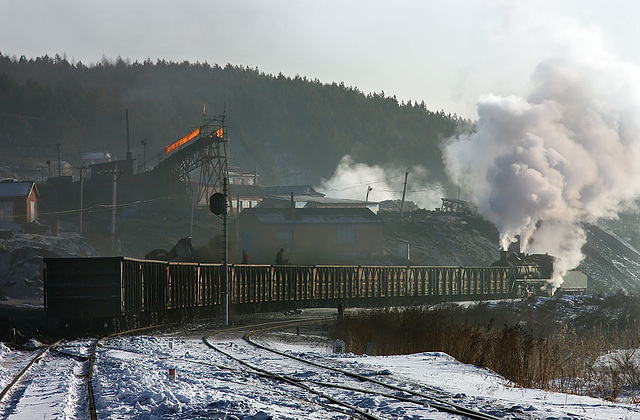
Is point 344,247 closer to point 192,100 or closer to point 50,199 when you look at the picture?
point 50,199

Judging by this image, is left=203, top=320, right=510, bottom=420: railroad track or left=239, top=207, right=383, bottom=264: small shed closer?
left=203, top=320, right=510, bottom=420: railroad track

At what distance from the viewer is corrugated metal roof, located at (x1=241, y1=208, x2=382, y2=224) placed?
238 feet

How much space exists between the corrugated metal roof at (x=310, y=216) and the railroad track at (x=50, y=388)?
53513mm

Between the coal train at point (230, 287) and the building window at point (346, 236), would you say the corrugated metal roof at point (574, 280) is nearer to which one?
the coal train at point (230, 287)

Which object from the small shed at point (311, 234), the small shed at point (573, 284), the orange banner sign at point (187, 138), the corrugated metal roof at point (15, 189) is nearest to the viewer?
the small shed at point (573, 284)

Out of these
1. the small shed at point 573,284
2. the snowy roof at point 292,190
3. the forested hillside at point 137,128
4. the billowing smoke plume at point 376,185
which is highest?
the forested hillside at point 137,128

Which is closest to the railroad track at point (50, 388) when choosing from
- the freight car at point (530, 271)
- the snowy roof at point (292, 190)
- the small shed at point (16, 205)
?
the freight car at point (530, 271)

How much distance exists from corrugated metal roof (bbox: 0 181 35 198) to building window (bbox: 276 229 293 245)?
24.7m

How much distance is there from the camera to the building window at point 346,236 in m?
75.1

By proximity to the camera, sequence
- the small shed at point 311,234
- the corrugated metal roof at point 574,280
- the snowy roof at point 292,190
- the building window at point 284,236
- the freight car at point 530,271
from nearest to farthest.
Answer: the freight car at point 530,271 < the corrugated metal roof at point 574,280 < the small shed at point 311,234 < the building window at point 284,236 < the snowy roof at point 292,190

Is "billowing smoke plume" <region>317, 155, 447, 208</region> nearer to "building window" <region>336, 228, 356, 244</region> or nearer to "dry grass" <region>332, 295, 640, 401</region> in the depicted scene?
"building window" <region>336, 228, 356, 244</region>

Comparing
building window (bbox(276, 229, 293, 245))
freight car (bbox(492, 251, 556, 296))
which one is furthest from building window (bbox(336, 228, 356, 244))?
freight car (bbox(492, 251, 556, 296))

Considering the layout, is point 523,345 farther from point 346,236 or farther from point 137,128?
point 137,128

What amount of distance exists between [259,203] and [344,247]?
26.5 metres
